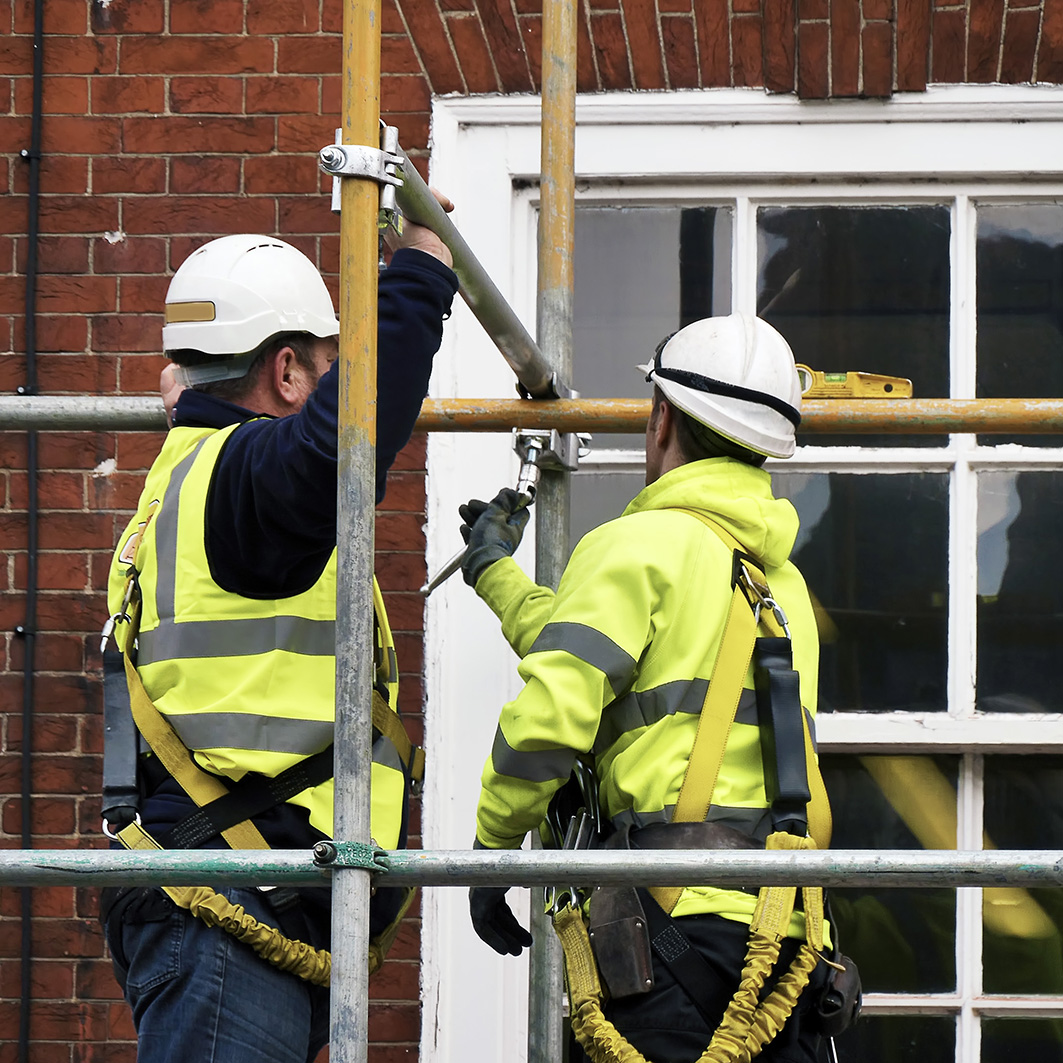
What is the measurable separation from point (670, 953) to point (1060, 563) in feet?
6.49

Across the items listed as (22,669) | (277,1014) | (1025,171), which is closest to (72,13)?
(22,669)

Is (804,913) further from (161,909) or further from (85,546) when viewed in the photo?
(85,546)

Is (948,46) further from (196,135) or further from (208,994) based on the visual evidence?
(208,994)

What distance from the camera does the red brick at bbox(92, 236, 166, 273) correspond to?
4.00 metres

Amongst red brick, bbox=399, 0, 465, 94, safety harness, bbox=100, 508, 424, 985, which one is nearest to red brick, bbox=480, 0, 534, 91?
red brick, bbox=399, 0, 465, 94

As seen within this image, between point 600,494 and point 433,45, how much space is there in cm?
128

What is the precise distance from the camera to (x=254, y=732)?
8.02 ft

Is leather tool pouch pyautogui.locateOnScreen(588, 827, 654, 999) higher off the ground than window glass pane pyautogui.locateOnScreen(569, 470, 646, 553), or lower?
lower

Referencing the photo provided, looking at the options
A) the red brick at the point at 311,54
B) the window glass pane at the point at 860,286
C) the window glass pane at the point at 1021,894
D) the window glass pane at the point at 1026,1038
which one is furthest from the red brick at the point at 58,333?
the window glass pane at the point at 1026,1038

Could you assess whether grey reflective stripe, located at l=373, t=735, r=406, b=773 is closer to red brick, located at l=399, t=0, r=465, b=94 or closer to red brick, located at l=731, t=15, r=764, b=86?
red brick, located at l=399, t=0, r=465, b=94

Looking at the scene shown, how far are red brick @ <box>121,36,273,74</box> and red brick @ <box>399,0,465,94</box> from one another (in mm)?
401

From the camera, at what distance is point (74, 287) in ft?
13.1

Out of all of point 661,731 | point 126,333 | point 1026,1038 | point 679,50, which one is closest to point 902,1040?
point 1026,1038

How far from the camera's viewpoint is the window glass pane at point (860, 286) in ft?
13.1
